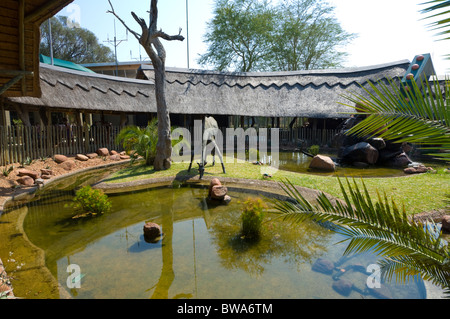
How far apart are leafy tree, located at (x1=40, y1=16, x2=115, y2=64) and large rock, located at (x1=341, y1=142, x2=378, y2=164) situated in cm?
3632

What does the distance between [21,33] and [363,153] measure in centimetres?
1260

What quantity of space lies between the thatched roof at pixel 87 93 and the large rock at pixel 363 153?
11283 mm

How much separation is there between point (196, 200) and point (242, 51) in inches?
1058

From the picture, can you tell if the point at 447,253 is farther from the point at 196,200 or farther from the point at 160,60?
the point at 160,60

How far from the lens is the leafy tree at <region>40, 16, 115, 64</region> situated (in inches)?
1366

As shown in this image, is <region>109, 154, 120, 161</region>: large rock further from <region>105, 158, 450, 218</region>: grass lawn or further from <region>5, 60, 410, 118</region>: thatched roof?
<region>5, 60, 410, 118</region>: thatched roof

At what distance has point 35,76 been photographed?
7793 mm

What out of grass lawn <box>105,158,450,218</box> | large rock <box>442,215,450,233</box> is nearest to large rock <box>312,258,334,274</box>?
grass lawn <box>105,158,450,218</box>

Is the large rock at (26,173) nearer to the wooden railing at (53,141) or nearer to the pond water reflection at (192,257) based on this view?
the wooden railing at (53,141)

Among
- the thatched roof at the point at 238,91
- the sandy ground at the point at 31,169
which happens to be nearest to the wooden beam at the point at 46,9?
the sandy ground at the point at 31,169

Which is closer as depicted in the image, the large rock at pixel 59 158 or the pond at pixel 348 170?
the pond at pixel 348 170

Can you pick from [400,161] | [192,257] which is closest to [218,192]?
[192,257]

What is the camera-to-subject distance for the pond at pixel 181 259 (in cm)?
347

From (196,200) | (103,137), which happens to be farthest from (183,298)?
(103,137)
